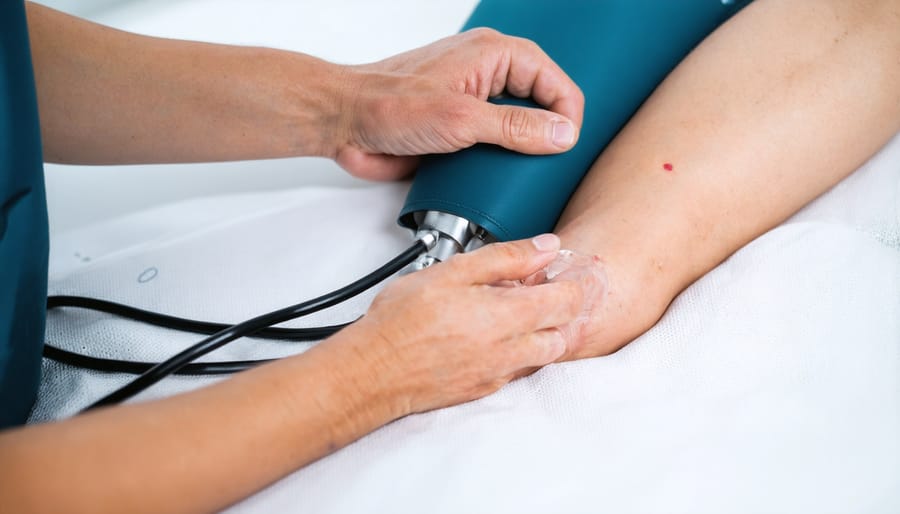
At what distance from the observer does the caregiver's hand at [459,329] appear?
2.41ft

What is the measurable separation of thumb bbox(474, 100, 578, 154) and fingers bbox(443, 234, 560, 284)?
0.18 metres

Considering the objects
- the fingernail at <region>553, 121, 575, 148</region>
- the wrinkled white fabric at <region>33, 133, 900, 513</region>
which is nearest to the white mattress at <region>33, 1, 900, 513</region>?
the wrinkled white fabric at <region>33, 133, 900, 513</region>

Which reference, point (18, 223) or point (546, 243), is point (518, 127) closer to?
point (546, 243)

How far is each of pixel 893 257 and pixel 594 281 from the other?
0.35m

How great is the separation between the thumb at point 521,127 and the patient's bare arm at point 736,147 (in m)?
0.08

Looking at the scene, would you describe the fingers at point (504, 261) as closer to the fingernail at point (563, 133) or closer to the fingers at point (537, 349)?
the fingers at point (537, 349)

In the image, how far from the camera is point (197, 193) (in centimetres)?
131

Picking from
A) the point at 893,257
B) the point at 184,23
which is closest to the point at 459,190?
the point at 893,257

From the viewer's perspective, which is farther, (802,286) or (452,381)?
(802,286)

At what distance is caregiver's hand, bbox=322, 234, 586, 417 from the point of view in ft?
2.41

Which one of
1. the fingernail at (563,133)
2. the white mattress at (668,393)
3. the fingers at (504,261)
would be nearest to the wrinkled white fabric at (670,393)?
the white mattress at (668,393)

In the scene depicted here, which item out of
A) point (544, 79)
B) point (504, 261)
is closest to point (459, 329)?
point (504, 261)

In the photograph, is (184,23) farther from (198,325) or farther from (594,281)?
(594,281)

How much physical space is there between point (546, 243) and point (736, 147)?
0.30 meters
